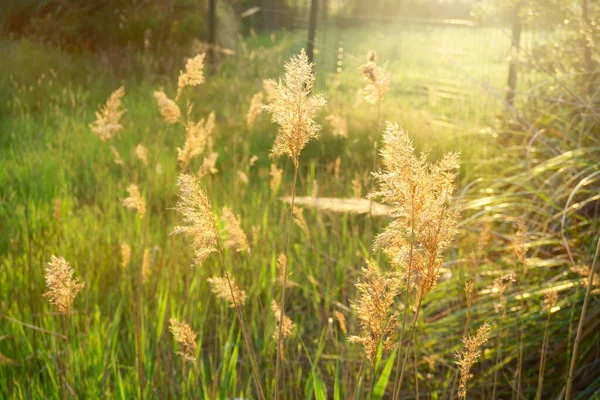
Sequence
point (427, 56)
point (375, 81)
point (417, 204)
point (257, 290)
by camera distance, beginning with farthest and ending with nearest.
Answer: point (427, 56)
point (257, 290)
point (375, 81)
point (417, 204)

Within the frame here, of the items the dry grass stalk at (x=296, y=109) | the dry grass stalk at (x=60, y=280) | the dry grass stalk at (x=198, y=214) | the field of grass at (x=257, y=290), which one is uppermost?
the dry grass stalk at (x=296, y=109)

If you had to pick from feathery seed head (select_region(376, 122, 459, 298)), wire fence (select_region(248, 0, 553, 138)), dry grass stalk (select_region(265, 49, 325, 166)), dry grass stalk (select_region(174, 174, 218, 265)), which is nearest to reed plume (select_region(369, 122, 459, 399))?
feathery seed head (select_region(376, 122, 459, 298))

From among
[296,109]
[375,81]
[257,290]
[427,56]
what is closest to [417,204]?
[296,109]

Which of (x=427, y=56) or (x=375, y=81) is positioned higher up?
(x=375, y=81)

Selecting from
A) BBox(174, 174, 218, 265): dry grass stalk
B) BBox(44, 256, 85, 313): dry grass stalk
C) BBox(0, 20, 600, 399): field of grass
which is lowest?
BBox(0, 20, 600, 399): field of grass

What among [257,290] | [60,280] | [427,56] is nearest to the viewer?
[60,280]

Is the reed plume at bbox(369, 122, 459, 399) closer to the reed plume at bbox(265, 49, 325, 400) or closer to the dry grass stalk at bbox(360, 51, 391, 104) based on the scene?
the reed plume at bbox(265, 49, 325, 400)

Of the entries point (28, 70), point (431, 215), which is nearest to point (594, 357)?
point (431, 215)

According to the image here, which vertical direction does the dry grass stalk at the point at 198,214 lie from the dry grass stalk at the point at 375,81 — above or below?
below

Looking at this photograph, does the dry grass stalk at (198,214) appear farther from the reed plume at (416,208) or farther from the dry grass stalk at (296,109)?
the reed plume at (416,208)

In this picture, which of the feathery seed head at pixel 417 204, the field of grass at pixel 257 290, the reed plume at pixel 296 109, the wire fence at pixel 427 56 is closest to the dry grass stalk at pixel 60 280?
the field of grass at pixel 257 290

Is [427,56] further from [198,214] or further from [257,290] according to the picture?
[198,214]

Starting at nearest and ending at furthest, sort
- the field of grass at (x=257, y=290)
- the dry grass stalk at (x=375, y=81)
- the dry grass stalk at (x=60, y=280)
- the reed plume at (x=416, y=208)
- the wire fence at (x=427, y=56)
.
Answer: the reed plume at (x=416, y=208) < the dry grass stalk at (x=60, y=280) < the dry grass stalk at (x=375, y=81) < the field of grass at (x=257, y=290) < the wire fence at (x=427, y=56)

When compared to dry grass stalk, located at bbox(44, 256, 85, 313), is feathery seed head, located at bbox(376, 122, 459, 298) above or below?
above
